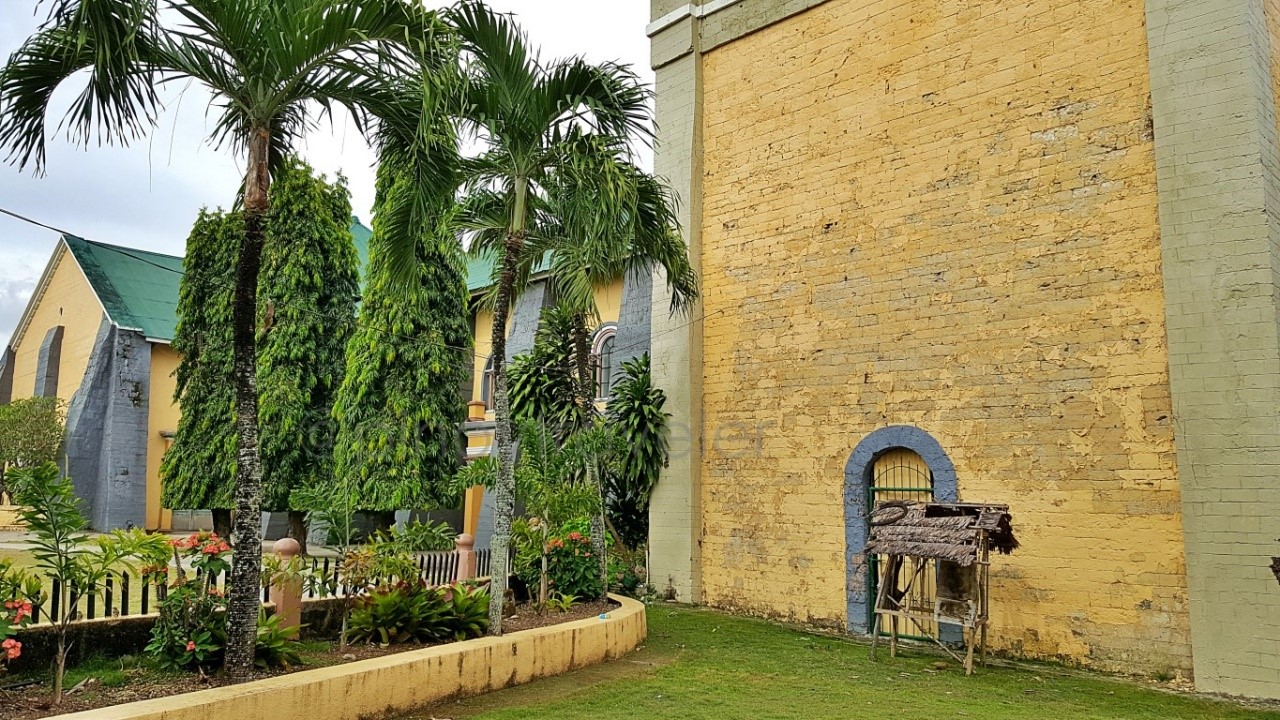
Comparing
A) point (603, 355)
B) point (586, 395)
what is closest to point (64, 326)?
point (603, 355)

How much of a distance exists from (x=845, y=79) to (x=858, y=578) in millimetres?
6056

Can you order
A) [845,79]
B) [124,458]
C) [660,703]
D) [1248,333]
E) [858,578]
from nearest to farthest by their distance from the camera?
[660,703] → [1248,333] → [858,578] → [845,79] → [124,458]

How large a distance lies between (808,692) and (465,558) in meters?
6.53

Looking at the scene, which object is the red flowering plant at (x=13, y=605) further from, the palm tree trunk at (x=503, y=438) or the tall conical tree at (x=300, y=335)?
the tall conical tree at (x=300, y=335)

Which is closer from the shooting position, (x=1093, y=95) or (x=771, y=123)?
(x=1093, y=95)

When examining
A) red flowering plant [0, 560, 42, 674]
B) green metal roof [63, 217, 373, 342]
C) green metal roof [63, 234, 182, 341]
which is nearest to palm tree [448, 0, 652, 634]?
red flowering plant [0, 560, 42, 674]

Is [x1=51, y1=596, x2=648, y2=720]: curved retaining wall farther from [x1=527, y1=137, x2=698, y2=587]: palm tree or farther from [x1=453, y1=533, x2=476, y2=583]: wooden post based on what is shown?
[x1=453, y1=533, x2=476, y2=583]: wooden post

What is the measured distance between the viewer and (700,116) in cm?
1270

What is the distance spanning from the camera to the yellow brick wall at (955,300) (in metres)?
8.62

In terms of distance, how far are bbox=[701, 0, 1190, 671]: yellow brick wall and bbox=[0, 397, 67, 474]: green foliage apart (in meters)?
21.6

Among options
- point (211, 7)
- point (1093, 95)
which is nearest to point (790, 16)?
point (1093, 95)

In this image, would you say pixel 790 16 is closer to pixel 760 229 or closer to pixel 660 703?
pixel 760 229

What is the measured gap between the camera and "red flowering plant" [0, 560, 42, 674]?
16.5ft

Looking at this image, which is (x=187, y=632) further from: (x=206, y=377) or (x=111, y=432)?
(x=111, y=432)
